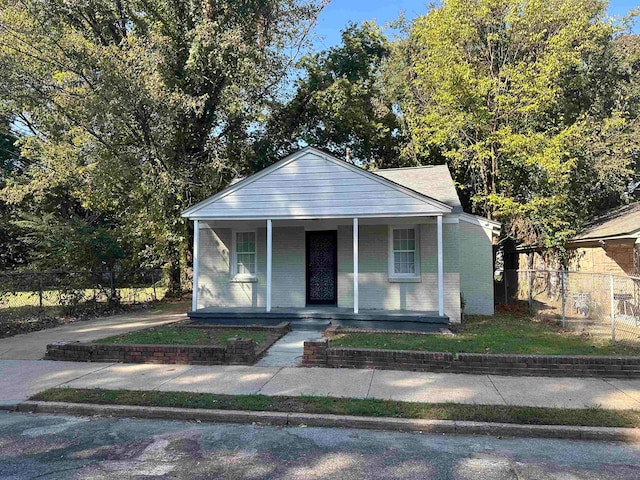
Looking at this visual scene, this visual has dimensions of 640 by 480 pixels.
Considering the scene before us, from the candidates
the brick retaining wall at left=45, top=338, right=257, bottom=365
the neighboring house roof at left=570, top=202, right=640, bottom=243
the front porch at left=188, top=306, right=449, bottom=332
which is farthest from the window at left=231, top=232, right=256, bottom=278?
the neighboring house roof at left=570, top=202, right=640, bottom=243

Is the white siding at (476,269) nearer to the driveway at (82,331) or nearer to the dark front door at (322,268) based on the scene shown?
the dark front door at (322,268)

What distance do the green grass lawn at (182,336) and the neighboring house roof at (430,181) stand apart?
645 cm

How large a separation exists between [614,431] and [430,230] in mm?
8119

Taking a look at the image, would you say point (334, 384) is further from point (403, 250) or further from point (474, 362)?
point (403, 250)

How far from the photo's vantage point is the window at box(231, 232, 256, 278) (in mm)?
13930

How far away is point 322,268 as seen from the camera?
536 inches

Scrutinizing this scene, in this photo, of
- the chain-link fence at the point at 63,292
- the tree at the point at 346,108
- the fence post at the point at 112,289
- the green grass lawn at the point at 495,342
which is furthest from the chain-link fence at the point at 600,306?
the chain-link fence at the point at 63,292

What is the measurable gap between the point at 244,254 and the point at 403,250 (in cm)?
493

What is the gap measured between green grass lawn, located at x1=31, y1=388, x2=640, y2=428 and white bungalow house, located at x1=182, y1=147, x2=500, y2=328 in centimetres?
561

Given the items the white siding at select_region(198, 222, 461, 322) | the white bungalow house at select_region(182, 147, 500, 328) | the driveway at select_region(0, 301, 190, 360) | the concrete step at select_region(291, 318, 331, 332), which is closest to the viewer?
the driveway at select_region(0, 301, 190, 360)

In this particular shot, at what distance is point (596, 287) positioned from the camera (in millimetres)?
11258

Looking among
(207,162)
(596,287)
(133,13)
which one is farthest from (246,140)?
(596,287)

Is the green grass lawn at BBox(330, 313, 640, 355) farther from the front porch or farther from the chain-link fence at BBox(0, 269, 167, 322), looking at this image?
the chain-link fence at BBox(0, 269, 167, 322)

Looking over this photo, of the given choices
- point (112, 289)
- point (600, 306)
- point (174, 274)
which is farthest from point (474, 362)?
point (174, 274)
